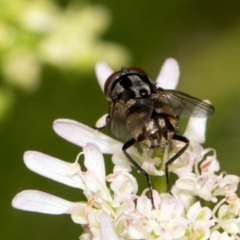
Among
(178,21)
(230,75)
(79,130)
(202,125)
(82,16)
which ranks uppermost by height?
(178,21)

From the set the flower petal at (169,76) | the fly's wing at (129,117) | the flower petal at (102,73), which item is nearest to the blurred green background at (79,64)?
the flower petal at (102,73)

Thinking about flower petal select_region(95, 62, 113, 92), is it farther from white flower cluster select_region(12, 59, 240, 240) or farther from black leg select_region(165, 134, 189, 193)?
black leg select_region(165, 134, 189, 193)

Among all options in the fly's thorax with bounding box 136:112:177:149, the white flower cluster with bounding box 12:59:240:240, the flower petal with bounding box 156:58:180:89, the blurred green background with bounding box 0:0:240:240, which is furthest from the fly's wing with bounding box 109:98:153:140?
the blurred green background with bounding box 0:0:240:240

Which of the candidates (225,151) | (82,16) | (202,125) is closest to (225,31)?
(225,151)

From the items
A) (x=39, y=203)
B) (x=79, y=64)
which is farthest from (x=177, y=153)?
(x=79, y=64)

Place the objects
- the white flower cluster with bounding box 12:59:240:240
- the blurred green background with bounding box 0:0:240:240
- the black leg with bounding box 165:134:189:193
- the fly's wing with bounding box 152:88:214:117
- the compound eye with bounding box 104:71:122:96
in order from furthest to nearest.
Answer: the blurred green background with bounding box 0:0:240:240 < the compound eye with bounding box 104:71:122:96 < the fly's wing with bounding box 152:88:214:117 < the black leg with bounding box 165:134:189:193 < the white flower cluster with bounding box 12:59:240:240

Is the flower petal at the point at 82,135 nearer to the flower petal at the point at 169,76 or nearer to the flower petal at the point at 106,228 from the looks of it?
the flower petal at the point at 169,76

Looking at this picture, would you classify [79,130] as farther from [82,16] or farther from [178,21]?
[178,21]
